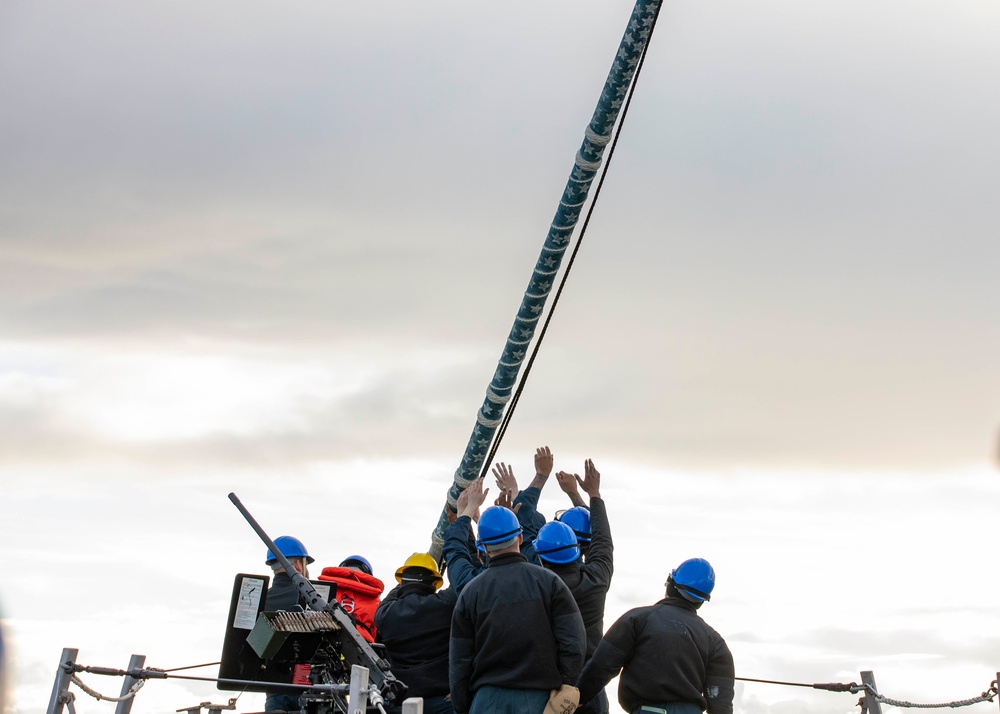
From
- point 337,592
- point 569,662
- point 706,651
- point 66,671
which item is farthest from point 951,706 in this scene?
point 66,671

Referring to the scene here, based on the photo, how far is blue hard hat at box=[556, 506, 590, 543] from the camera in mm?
10273

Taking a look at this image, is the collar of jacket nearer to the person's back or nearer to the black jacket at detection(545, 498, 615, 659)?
the black jacket at detection(545, 498, 615, 659)

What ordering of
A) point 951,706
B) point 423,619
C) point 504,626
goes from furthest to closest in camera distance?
point 951,706 → point 423,619 → point 504,626

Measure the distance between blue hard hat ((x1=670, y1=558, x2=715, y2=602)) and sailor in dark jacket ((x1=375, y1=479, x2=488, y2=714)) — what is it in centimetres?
172

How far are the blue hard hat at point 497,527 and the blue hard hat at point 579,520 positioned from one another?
5.30 feet

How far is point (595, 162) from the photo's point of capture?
41.5 ft

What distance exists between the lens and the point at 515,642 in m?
8.19

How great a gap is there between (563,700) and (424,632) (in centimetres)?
180

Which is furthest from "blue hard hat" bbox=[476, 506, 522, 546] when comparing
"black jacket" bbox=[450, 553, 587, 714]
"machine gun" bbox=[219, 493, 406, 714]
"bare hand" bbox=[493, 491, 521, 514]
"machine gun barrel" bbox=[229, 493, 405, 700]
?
"bare hand" bbox=[493, 491, 521, 514]

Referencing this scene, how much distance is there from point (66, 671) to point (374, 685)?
3.75 m

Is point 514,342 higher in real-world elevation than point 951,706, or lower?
higher

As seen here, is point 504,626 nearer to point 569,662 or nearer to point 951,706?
point 569,662

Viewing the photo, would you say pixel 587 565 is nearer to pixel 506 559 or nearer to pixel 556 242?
pixel 506 559

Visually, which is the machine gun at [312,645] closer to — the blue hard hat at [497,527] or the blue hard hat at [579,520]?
the blue hard hat at [497,527]
